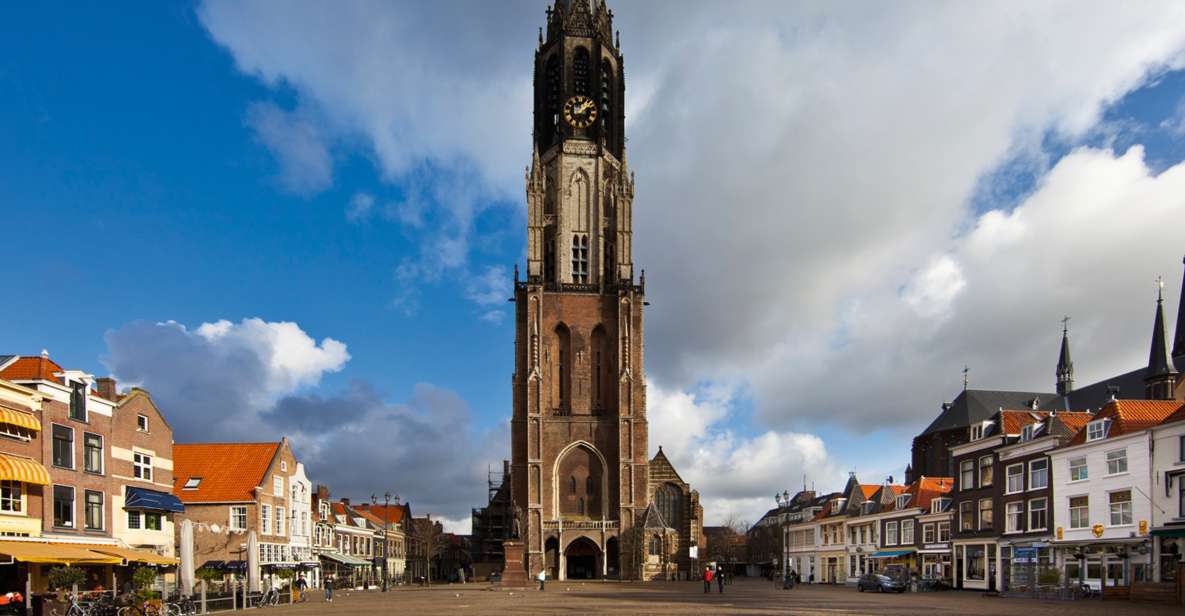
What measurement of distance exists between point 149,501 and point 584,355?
45821 mm

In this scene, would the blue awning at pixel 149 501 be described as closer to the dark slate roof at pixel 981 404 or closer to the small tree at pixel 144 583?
the small tree at pixel 144 583

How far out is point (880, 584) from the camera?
51000 mm

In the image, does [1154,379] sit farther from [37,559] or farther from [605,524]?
[37,559]

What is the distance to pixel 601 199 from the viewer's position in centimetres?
8688

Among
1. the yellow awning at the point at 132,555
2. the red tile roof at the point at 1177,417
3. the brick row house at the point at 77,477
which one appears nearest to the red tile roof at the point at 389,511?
the brick row house at the point at 77,477

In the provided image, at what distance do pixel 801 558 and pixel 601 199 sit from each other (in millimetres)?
37517

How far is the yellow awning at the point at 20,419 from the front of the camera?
3059 cm

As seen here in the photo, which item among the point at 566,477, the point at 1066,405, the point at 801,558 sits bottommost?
the point at 801,558

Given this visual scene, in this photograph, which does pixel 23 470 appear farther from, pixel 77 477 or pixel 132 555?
pixel 132 555

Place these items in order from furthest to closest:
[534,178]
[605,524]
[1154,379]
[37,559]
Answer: [534,178]
[605,524]
[1154,379]
[37,559]

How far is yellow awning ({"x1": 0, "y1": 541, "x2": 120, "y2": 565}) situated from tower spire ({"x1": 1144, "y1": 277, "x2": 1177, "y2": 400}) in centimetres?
6983

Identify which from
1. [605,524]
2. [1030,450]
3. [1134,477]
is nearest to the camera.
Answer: [1134,477]

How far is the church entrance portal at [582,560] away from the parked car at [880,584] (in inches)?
1134

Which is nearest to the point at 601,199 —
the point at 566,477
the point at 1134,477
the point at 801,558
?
the point at 566,477
